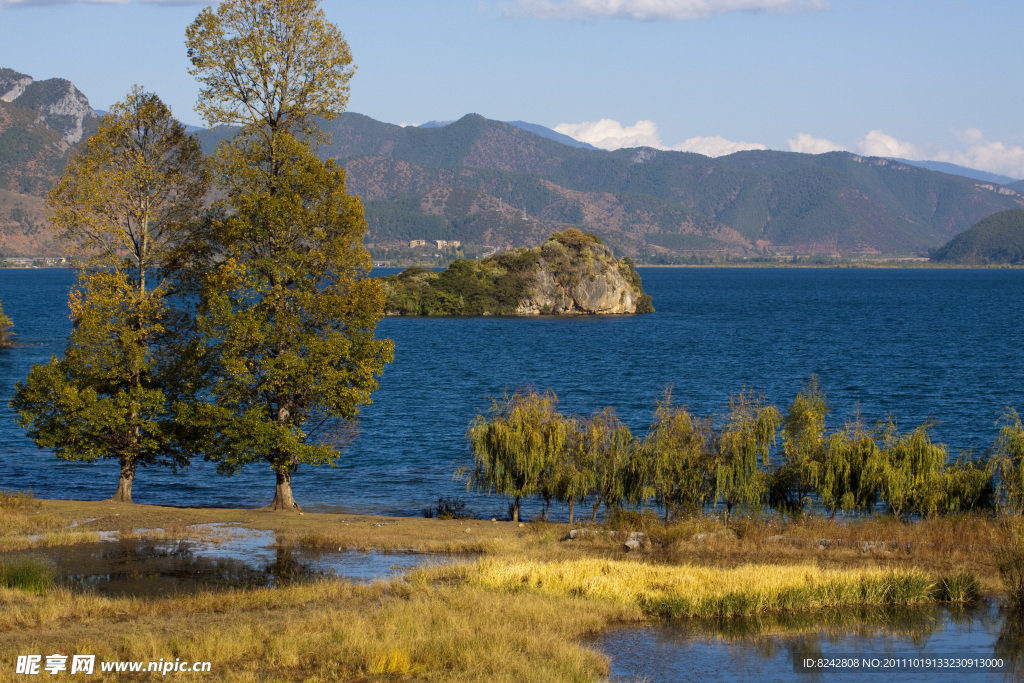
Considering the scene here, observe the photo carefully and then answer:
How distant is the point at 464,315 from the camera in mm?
177875

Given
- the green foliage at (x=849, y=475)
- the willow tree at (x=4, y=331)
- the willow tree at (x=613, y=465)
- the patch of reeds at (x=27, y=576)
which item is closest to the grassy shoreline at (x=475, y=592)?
the patch of reeds at (x=27, y=576)

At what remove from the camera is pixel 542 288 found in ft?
596

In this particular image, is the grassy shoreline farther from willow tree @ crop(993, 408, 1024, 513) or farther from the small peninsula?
the small peninsula

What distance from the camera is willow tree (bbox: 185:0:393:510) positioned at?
94.6 feet

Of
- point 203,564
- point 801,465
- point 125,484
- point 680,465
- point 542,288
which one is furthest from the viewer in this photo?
point 542,288

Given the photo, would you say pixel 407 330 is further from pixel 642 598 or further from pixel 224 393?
pixel 642 598

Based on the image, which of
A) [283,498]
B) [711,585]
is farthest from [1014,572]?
[283,498]

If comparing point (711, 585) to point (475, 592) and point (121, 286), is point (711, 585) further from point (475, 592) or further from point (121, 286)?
point (121, 286)

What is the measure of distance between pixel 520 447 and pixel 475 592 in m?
11.6

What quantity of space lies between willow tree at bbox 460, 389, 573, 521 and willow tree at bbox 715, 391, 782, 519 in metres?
5.26

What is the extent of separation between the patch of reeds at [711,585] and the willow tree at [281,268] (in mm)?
8774

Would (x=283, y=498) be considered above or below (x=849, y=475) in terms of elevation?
below

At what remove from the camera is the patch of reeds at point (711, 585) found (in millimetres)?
20828

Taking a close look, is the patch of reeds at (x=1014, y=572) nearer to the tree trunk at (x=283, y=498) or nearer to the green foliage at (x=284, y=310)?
the green foliage at (x=284, y=310)
